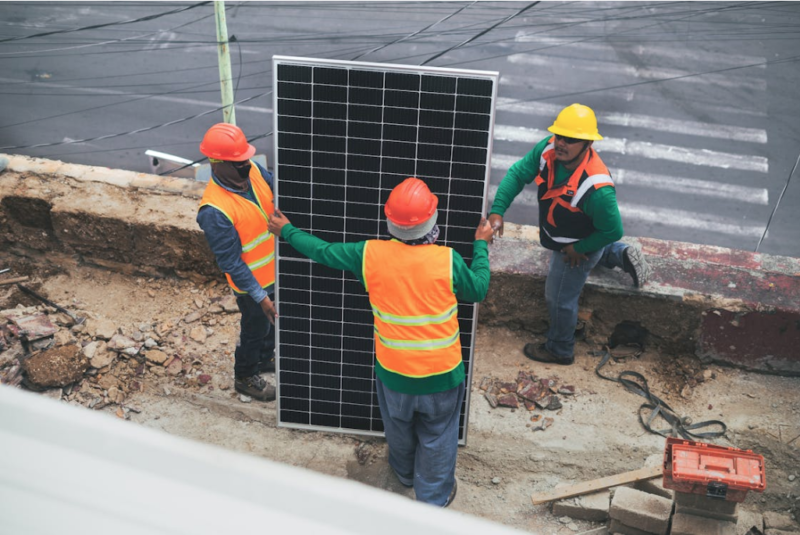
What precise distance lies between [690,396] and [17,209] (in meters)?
6.55

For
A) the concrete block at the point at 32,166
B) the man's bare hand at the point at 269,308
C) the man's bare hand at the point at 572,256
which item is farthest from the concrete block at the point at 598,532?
the concrete block at the point at 32,166

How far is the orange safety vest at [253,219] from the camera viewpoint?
523 cm

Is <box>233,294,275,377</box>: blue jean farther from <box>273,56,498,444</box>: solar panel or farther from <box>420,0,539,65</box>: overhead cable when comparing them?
<box>420,0,539,65</box>: overhead cable

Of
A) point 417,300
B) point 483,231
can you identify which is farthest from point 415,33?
point 417,300

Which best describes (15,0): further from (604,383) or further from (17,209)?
(604,383)

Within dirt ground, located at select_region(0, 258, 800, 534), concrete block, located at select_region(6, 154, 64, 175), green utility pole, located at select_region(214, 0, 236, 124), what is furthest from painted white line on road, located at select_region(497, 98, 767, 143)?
concrete block, located at select_region(6, 154, 64, 175)

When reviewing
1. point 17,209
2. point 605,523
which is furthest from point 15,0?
point 605,523

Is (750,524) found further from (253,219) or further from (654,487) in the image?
(253,219)

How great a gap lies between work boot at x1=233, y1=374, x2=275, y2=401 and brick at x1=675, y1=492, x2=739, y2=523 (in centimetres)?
327

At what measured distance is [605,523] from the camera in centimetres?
526

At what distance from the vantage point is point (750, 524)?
5141 mm

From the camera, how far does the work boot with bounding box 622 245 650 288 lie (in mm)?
6387

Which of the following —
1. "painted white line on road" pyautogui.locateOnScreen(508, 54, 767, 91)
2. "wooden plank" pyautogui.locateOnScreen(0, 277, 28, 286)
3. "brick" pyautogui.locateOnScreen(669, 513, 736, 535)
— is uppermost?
"painted white line on road" pyautogui.locateOnScreen(508, 54, 767, 91)

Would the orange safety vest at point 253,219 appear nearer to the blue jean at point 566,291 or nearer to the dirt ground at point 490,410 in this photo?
the dirt ground at point 490,410
